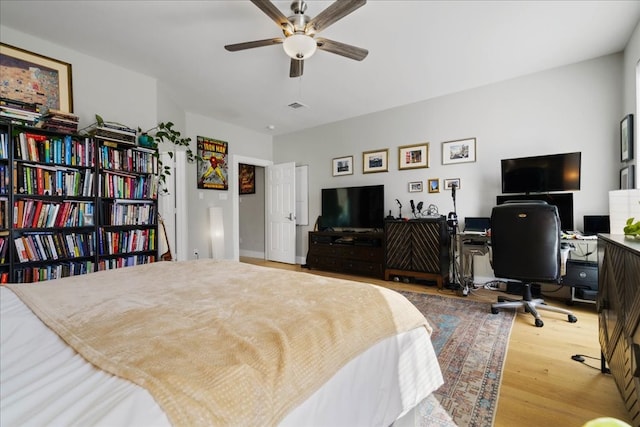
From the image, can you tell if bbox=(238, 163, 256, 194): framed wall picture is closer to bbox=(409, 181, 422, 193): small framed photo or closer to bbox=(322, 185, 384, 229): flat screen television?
bbox=(322, 185, 384, 229): flat screen television

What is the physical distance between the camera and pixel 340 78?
350 cm

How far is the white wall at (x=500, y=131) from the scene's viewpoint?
312cm

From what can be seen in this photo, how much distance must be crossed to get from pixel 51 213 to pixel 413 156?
14.2 feet

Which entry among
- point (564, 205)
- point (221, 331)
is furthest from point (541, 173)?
point (221, 331)

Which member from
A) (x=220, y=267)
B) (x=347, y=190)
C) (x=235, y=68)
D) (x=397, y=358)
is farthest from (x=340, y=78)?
(x=397, y=358)

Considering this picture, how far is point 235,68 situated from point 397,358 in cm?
332

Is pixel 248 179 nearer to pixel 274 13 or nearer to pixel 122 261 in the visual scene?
pixel 122 261

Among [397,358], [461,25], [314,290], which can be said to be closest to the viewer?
[397,358]

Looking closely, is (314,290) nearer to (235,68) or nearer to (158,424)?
(158,424)

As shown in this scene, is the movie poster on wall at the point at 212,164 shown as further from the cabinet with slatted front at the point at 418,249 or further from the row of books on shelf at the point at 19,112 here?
the cabinet with slatted front at the point at 418,249

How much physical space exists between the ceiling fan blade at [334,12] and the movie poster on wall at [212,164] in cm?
321

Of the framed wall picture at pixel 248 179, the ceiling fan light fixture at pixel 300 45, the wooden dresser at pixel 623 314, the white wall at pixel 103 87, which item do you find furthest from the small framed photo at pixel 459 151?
the framed wall picture at pixel 248 179

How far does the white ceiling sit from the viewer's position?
231cm

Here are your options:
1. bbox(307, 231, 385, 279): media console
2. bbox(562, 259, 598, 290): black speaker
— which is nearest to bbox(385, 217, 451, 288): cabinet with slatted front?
bbox(307, 231, 385, 279): media console
